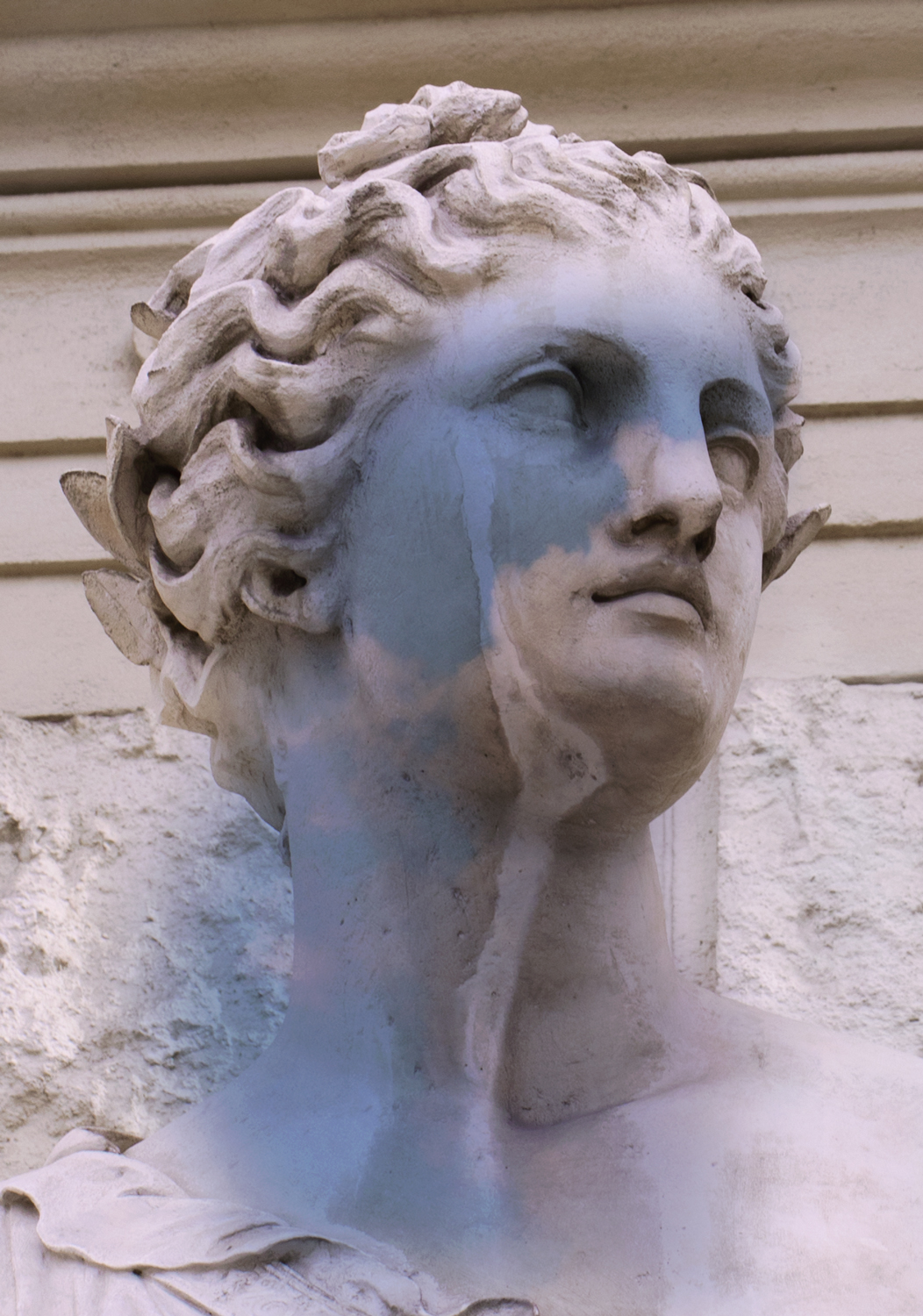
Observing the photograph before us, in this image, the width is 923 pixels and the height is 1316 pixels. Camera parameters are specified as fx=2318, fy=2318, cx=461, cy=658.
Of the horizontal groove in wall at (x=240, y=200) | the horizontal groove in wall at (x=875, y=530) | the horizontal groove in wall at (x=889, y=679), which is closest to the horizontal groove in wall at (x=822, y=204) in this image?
the horizontal groove in wall at (x=240, y=200)

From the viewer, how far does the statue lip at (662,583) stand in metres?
2.51

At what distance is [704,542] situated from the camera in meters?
2.57

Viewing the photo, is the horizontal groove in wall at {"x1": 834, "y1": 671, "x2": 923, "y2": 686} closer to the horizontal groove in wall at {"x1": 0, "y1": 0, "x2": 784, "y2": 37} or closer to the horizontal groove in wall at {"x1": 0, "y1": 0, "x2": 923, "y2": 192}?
the horizontal groove in wall at {"x1": 0, "y1": 0, "x2": 923, "y2": 192}

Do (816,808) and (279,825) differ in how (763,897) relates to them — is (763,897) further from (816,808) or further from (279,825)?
(279,825)

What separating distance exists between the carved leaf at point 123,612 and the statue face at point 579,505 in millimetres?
465

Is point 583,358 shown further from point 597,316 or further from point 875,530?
point 875,530

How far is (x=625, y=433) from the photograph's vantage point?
8.37ft

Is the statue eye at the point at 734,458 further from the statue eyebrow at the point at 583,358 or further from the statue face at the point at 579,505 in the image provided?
the statue eyebrow at the point at 583,358

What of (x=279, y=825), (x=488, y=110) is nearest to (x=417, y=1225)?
(x=279, y=825)

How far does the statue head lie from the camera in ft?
8.28

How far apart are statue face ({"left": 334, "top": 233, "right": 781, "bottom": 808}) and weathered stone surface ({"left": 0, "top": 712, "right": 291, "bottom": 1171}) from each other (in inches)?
36.4

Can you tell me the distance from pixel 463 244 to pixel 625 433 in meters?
0.31

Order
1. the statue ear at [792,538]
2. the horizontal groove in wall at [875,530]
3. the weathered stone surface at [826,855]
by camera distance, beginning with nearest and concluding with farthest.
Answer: the statue ear at [792,538], the weathered stone surface at [826,855], the horizontal groove in wall at [875,530]

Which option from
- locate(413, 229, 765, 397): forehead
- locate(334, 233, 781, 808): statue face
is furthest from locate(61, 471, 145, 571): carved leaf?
locate(413, 229, 765, 397): forehead
